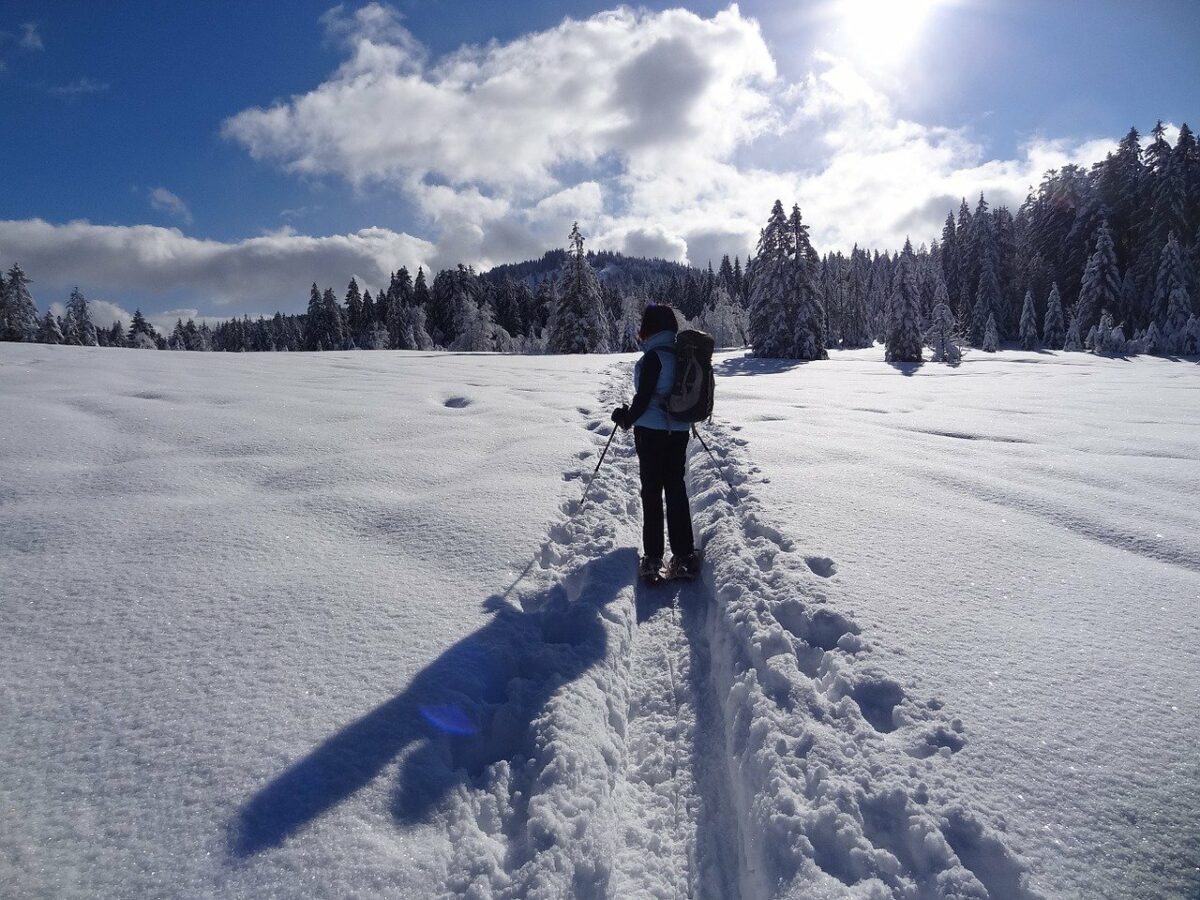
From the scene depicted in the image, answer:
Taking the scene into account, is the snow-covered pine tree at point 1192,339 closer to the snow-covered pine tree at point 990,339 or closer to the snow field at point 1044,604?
the snow-covered pine tree at point 990,339

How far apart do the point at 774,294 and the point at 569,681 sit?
103ft

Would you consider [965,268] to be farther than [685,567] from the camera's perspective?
Yes

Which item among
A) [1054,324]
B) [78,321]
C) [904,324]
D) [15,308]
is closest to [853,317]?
[1054,324]

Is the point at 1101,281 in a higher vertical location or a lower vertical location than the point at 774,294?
higher

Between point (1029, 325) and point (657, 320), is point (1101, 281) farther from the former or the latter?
point (657, 320)

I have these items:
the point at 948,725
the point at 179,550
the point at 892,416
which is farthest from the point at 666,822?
the point at 892,416

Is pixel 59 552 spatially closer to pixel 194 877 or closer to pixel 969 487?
pixel 194 877

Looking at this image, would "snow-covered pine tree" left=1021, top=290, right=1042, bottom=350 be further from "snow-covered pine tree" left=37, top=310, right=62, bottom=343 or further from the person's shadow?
"snow-covered pine tree" left=37, top=310, right=62, bottom=343

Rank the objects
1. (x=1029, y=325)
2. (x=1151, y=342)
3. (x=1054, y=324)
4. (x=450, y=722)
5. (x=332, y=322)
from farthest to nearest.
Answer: (x=332, y=322) → (x=1029, y=325) → (x=1054, y=324) → (x=1151, y=342) → (x=450, y=722)

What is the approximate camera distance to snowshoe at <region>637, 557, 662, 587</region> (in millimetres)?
4739

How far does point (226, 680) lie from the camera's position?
2676mm

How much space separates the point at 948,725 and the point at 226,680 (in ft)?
11.3

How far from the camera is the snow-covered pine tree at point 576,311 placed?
36.4m

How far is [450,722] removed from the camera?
2744 mm
